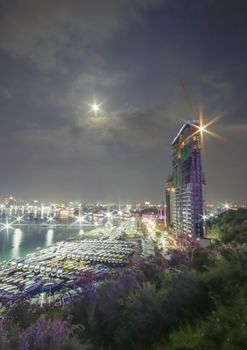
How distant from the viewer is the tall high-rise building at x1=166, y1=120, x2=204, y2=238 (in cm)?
4500

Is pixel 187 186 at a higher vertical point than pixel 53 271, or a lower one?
higher

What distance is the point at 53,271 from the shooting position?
100 ft

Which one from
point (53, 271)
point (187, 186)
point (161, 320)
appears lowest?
point (53, 271)

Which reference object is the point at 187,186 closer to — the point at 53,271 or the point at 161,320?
the point at 53,271

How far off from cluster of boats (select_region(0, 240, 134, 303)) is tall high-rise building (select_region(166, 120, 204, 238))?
38.9 feet

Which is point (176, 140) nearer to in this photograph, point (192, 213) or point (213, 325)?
point (192, 213)

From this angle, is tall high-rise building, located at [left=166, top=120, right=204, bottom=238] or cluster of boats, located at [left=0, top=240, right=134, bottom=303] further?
tall high-rise building, located at [left=166, top=120, right=204, bottom=238]

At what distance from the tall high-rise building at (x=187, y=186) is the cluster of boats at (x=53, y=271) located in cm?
1186

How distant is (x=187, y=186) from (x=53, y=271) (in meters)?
27.6

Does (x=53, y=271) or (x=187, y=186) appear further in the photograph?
(x=187, y=186)

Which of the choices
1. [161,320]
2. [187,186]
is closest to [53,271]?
[161,320]

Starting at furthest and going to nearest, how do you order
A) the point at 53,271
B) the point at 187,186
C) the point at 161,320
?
the point at 187,186
the point at 53,271
the point at 161,320

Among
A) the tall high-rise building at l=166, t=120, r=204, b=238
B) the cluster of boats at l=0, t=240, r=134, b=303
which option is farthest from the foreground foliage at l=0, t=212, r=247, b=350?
the tall high-rise building at l=166, t=120, r=204, b=238

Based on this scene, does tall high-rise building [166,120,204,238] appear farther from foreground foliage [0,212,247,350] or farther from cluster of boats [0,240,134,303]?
foreground foliage [0,212,247,350]
